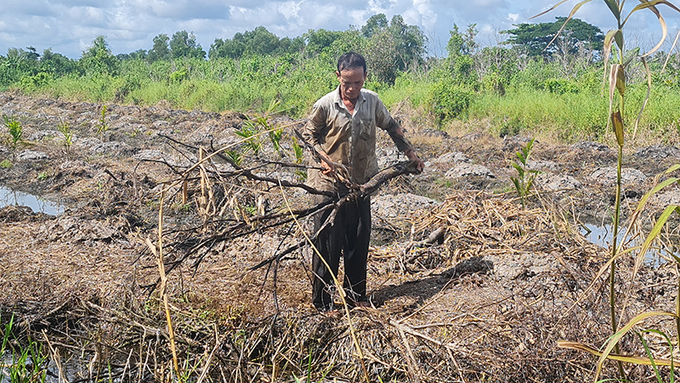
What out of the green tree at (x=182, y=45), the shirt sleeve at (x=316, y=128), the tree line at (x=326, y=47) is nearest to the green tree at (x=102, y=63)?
the tree line at (x=326, y=47)

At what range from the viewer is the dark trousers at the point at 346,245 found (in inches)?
139

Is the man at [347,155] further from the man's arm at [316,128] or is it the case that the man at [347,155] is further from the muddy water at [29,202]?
the muddy water at [29,202]

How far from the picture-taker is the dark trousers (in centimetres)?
353

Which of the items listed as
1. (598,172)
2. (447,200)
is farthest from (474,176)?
(447,200)

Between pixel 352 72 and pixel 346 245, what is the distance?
1.03m

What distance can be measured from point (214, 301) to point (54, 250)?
2.01 metres

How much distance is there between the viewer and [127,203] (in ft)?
21.1

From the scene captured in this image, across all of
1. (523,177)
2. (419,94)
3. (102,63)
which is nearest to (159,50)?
(102,63)

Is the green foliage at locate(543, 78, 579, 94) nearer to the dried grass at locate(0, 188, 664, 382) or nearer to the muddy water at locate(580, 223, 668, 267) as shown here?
the muddy water at locate(580, 223, 668, 267)

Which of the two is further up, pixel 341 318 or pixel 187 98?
pixel 187 98

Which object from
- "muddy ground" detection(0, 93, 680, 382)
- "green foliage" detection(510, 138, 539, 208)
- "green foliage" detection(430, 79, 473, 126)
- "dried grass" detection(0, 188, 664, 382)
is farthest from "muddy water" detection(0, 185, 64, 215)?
"green foliage" detection(430, 79, 473, 126)

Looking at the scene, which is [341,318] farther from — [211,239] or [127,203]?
[127,203]

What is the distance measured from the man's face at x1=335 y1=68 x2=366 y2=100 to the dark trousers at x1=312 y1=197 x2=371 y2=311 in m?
0.61

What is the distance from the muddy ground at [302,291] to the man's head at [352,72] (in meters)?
0.75
